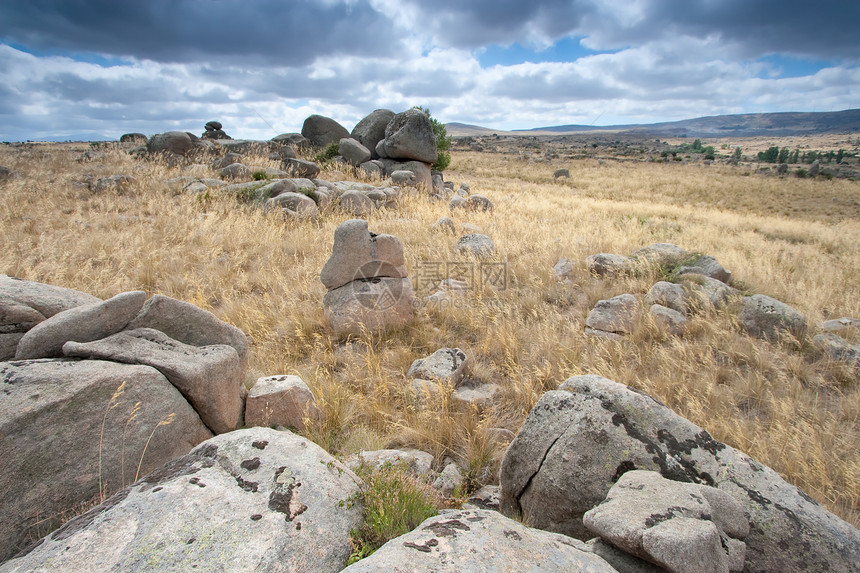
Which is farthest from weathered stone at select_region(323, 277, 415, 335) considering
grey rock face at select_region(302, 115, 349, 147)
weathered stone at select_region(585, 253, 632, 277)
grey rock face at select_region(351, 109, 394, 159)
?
grey rock face at select_region(302, 115, 349, 147)

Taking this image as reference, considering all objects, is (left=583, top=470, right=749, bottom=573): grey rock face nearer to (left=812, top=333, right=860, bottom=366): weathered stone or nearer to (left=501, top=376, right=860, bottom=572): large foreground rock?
(left=501, top=376, right=860, bottom=572): large foreground rock

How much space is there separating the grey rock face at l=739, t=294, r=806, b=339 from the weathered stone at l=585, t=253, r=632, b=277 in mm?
2000

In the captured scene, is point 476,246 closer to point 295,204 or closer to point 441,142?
point 295,204

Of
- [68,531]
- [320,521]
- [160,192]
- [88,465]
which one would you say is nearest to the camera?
[68,531]

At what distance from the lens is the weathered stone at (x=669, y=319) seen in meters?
5.39

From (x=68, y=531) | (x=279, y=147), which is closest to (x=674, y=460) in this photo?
(x=68, y=531)

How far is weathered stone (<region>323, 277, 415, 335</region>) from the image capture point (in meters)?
5.46

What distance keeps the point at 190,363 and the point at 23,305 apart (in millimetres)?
1307

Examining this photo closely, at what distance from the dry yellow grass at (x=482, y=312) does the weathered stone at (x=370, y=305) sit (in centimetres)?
19

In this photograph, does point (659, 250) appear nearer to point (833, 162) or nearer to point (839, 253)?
point (839, 253)

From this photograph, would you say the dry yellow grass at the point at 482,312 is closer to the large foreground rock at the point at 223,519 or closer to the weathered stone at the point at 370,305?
the weathered stone at the point at 370,305

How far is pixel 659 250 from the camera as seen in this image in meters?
8.09

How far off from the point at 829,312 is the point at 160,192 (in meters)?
16.1

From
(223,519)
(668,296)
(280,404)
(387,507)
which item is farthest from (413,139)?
(223,519)
